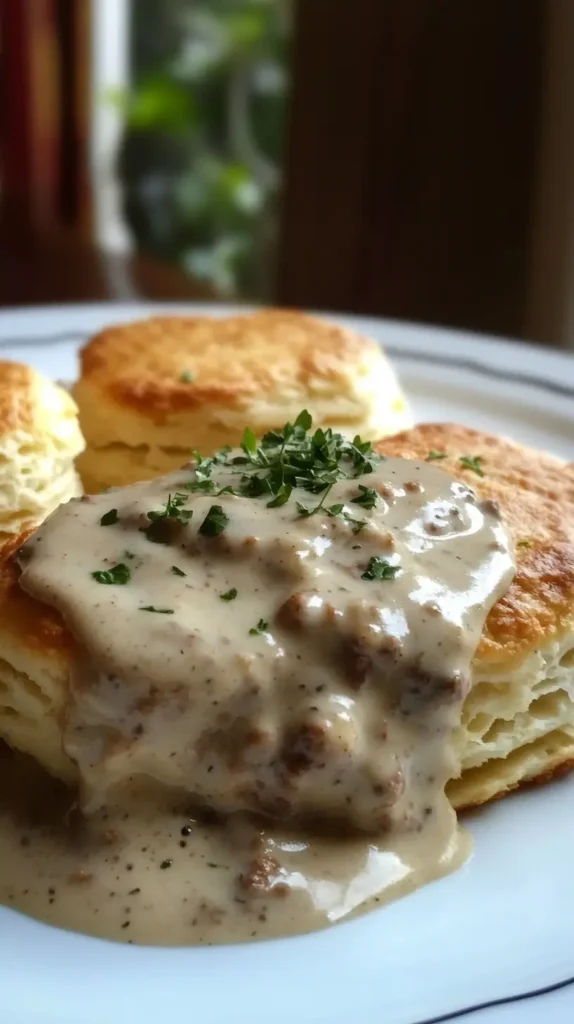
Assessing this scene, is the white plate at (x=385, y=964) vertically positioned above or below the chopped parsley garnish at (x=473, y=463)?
below

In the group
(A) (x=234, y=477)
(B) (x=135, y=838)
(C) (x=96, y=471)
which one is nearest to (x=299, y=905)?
(B) (x=135, y=838)

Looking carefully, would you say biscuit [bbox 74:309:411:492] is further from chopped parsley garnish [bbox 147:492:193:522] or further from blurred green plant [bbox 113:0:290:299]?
blurred green plant [bbox 113:0:290:299]

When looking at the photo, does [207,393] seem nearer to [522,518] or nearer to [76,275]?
[522,518]

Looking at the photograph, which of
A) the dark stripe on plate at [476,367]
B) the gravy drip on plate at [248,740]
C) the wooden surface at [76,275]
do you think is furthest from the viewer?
the wooden surface at [76,275]

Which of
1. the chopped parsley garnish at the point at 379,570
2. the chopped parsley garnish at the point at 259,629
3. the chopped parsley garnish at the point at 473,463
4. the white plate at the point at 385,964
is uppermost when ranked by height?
the chopped parsley garnish at the point at 379,570

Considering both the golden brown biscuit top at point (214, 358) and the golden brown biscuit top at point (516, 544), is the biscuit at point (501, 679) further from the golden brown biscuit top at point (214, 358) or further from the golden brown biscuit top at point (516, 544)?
the golden brown biscuit top at point (214, 358)

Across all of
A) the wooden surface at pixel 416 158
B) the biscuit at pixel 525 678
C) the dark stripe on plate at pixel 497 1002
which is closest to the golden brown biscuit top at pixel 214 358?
the biscuit at pixel 525 678
